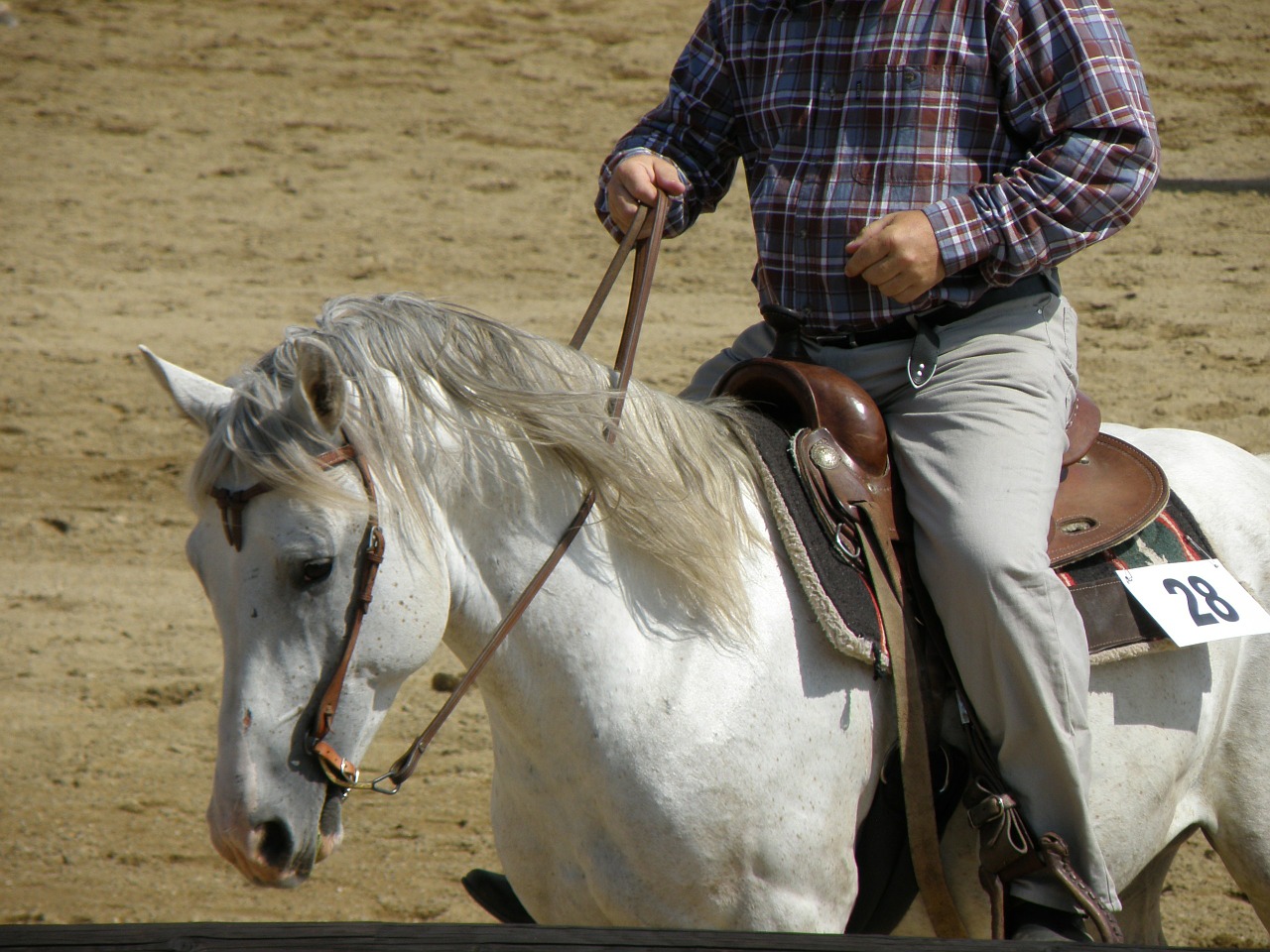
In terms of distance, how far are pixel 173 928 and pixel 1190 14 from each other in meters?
10.7

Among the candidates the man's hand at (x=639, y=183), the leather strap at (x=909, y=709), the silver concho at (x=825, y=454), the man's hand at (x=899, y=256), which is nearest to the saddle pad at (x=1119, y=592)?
the leather strap at (x=909, y=709)

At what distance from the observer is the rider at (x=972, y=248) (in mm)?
2006

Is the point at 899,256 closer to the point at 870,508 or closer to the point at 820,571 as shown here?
the point at 870,508

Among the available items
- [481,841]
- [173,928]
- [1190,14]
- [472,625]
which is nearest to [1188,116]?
[1190,14]

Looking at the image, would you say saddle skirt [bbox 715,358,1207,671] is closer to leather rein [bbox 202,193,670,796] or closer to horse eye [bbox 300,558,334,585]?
leather rein [bbox 202,193,670,796]

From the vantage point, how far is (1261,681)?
2.34 m

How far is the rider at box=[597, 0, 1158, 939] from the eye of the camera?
2006 millimetres

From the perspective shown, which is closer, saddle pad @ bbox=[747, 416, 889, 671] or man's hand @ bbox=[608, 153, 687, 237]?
saddle pad @ bbox=[747, 416, 889, 671]

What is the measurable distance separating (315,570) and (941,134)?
1.24 meters

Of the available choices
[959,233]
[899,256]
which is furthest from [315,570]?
[959,233]

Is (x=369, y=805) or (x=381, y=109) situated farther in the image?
(x=381, y=109)

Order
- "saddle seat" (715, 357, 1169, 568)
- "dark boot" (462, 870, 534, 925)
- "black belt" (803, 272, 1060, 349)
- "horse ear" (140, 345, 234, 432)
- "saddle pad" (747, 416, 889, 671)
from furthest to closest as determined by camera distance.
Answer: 1. "dark boot" (462, 870, 534, 925)
2. "black belt" (803, 272, 1060, 349)
3. "saddle seat" (715, 357, 1169, 568)
4. "saddle pad" (747, 416, 889, 671)
5. "horse ear" (140, 345, 234, 432)

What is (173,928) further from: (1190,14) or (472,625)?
(1190,14)

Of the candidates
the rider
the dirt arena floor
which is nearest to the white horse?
the rider
